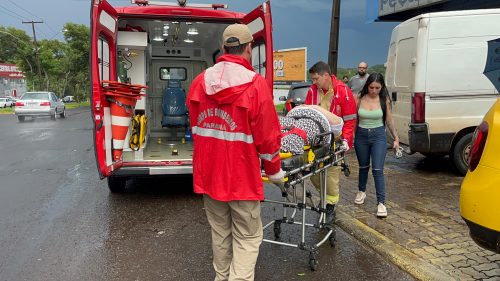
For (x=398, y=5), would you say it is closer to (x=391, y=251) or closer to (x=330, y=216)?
(x=330, y=216)

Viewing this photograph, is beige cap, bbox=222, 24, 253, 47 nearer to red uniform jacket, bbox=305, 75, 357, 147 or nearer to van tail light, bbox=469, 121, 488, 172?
van tail light, bbox=469, 121, 488, 172

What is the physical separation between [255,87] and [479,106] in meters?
5.56

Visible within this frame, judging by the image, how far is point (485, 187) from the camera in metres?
2.73

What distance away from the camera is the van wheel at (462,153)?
7.17m

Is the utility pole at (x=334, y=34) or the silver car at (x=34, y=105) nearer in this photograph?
the utility pole at (x=334, y=34)

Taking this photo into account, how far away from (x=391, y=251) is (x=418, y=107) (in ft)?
11.2

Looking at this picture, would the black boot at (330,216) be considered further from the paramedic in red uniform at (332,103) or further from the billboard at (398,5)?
the billboard at (398,5)

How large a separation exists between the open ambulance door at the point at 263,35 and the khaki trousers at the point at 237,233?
3007 millimetres

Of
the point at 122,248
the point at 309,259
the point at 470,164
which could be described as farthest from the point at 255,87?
the point at 122,248

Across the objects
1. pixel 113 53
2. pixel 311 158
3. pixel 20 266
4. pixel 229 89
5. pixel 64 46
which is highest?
pixel 64 46

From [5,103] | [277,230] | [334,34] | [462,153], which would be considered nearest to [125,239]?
[277,230]

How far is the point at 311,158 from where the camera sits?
3.76 m

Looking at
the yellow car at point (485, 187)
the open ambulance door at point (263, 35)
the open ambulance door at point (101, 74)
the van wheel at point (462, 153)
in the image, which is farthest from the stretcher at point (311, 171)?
the van wheel at point (462, 153)

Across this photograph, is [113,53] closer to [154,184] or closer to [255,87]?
[154,184]
